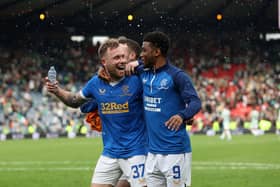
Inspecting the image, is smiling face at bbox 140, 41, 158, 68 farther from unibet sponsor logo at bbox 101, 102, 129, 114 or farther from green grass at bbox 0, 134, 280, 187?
green grass at bbox 0, 134, 280, 187

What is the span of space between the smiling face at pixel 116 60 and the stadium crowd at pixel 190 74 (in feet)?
91.9

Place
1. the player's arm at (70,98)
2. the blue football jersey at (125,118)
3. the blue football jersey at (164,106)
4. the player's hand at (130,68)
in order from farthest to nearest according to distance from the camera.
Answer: the player's arm at (70,98)
the blue football jersey at (125,118)
the player's hand at (130,68)
the blue football jersey at (164,106)

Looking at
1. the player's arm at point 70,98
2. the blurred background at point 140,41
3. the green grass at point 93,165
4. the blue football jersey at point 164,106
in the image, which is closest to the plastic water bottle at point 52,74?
the player's arm at point 70,98

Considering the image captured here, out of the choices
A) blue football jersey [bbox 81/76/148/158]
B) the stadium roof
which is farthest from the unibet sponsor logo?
the stadium roof

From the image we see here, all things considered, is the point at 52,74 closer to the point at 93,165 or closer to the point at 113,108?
the point at 113,108

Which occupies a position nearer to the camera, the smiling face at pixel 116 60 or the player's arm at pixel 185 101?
the player's arm at pixel 185 101

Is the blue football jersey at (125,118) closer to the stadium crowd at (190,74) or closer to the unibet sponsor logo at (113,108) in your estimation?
the unibet sponsor logo at (113,108)

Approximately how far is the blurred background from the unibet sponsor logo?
27487 mm

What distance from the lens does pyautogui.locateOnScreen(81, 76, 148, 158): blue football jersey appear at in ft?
25.1

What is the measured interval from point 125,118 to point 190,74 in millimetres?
34961

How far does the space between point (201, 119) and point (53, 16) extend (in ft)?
35.7

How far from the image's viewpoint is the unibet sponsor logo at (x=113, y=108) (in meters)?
7.65

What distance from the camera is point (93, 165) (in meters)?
18.7

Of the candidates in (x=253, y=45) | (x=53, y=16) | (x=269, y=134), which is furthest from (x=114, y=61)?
(x=253, y=45)
